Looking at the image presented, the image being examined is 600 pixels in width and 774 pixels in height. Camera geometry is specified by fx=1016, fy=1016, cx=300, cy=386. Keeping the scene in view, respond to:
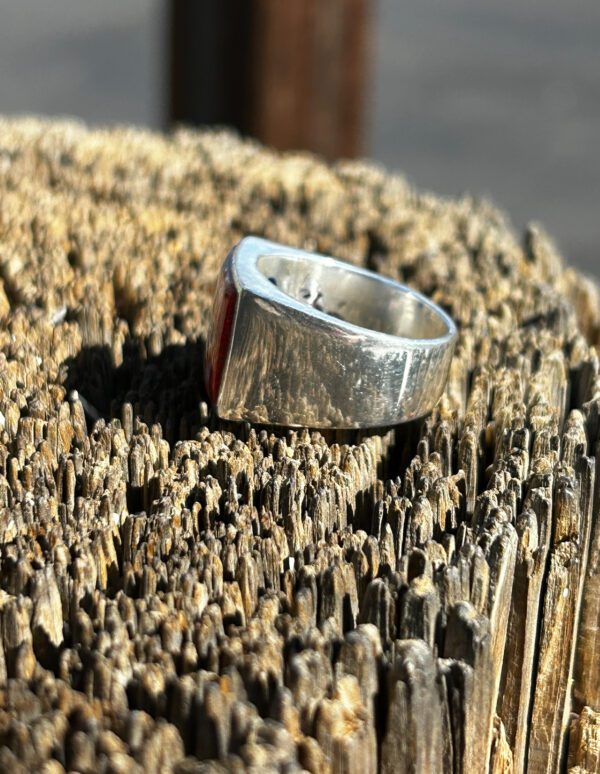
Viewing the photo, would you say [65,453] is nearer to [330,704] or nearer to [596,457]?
[330,704]

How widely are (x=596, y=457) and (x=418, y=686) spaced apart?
45 cm

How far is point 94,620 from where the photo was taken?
87cm

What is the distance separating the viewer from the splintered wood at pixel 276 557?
79 centimetres

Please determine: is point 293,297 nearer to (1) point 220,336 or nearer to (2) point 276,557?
(1) point 220,336

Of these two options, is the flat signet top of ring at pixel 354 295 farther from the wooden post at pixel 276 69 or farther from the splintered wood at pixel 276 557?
the wooden post at pixel 276 69

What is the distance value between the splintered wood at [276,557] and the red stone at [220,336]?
47 millimetres

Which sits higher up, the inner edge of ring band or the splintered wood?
the inner edge of ring band

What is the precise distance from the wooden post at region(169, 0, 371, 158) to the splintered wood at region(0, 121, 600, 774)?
2292 millimetres

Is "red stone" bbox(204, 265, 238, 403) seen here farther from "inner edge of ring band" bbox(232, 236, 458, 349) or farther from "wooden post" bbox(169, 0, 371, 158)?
"wooden post" bbox(169, 0, 371, 158)

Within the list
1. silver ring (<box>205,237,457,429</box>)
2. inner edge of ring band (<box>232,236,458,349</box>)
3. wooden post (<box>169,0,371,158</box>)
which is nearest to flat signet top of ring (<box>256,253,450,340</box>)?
inner edge of ring band (<box>232,236,458,349</box>)

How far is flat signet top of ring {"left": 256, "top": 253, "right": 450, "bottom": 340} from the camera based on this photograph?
4.79 feet

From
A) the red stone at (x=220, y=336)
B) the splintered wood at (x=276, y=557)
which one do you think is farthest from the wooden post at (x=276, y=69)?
the red stone at (x=220, y=336)

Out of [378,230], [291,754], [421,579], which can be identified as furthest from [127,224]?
[291,754]

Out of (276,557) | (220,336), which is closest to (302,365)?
(220,336)
